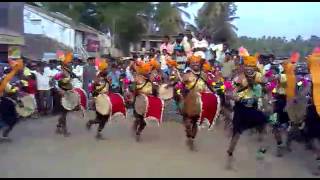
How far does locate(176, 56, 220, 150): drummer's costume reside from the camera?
32.9 feet

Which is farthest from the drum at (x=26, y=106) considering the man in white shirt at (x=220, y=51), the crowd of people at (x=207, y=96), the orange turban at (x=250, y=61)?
the man in white shirt at (x=220, y=51)

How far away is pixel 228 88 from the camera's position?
11.8 m

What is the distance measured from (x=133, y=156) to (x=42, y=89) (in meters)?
6.54

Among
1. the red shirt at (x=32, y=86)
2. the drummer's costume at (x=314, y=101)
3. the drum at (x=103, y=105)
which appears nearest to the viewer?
the drummer's costume at (x=314, y=101)

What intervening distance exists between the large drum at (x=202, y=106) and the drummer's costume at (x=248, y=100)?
4.01 feet

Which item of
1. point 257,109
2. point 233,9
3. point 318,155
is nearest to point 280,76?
point 257,109

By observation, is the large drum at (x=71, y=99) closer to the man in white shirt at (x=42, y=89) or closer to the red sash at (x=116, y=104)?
the red sash at (x=116, y=104)

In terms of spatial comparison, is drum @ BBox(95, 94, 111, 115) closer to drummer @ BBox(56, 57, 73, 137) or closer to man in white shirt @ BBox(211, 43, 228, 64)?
drummer @ BBox(56, 57, 73, 137)

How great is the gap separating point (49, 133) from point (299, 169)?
20.1 ft

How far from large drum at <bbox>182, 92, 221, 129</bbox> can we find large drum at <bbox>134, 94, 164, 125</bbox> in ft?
3.42

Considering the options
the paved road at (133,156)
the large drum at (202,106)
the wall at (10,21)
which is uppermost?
the wall at (10,21)

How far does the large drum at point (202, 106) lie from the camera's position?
394 inches

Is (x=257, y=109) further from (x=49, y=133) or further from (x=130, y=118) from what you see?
(x=130, y=118)

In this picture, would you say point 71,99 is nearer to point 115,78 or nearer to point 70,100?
point 70,100
